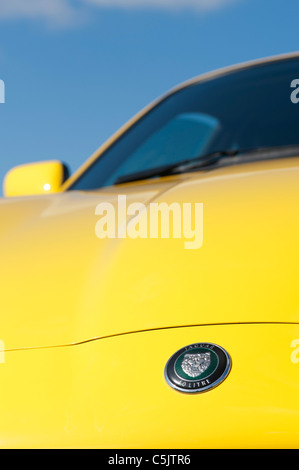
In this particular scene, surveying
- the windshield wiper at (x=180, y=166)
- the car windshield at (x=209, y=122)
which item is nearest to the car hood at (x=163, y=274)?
the windshield wiper at (x=180, y=166)

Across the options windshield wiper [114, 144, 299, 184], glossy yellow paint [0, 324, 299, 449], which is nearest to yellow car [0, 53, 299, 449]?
glossy yellow paint [0, 324, 299, 449]

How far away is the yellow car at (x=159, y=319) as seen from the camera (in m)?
1.03

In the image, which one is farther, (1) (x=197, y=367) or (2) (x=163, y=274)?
(2) (x=163, y=274)

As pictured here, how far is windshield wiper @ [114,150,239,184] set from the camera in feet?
6.93

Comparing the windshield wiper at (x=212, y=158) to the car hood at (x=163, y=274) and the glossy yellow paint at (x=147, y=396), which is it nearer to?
the car hood at (x=163, y=274)

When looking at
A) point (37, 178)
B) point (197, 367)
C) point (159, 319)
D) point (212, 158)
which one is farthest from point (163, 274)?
point (37, 178)

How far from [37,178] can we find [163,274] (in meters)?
1.29

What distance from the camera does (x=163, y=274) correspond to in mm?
1235

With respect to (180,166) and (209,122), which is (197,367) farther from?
(209,122)

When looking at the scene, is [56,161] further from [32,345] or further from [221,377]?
[221,377]

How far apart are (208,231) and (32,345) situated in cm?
39

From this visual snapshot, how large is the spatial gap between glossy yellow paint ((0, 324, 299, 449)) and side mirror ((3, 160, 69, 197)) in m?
1.27

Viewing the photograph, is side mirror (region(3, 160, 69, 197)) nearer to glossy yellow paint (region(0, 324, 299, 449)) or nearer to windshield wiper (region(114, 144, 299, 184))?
windshield wiper (region(114, 144, 299, 184))
